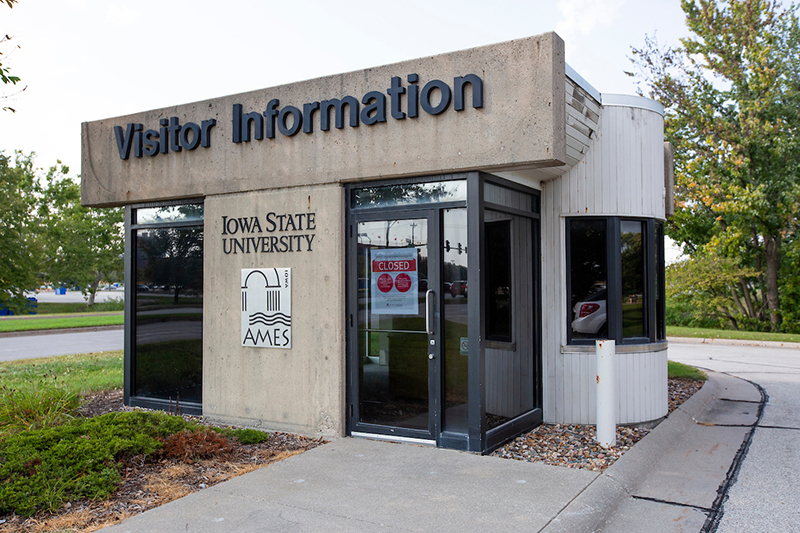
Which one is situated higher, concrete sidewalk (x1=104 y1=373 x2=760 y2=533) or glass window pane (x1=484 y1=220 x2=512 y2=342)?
glass window pane (x1=484 y1=220 x2=512 y2=342)

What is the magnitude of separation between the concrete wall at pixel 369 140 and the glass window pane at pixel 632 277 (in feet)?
7.08

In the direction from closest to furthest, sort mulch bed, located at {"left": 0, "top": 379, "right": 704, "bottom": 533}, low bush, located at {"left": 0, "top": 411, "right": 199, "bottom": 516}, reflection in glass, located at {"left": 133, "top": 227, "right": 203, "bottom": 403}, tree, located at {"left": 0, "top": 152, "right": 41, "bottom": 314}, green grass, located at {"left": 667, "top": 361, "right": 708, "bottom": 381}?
1. mulch bed, located at {"left": 0, "top": 379, "right": 704, "bottom": 533}
2. low bush, located at {"left": 0, "top": 411, "right": 199, "bottom": 516}
3. reflection in glass, located at {"left": 133, "top": 227, "right": 203, "bottom": 403}
4. green grass, located at {"left": 667, "top": 361, "right": 708, "bottom": 381}
5. tree, located at {"left": 0, "top": 152, "right": 41, "bottom": 314}

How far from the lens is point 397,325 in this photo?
22.0ft

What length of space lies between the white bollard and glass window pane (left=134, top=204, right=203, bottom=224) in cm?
544

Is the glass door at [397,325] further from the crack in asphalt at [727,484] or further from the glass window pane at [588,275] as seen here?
the crack in asphalt at [727,484]

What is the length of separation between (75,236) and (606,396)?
1553 inches

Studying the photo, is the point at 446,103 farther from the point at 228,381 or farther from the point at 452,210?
the point at 228,381

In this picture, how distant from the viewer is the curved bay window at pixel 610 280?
295 inches

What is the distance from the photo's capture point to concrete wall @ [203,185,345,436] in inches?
275

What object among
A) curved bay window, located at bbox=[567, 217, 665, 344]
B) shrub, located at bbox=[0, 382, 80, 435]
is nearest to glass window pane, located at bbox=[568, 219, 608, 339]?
curved bay window, located at bbox=[567, 217, 665, 344]

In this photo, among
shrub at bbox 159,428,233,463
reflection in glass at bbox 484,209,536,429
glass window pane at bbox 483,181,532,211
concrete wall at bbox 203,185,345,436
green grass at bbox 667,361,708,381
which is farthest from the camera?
green grass at bbox 667,361,708,381

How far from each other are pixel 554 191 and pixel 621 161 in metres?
0.89

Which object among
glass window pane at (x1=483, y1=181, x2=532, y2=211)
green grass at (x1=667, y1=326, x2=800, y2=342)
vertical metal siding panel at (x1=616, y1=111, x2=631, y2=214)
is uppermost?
vertical metal siding panel at (x1=616, y1=111, x2=631, y2=214)

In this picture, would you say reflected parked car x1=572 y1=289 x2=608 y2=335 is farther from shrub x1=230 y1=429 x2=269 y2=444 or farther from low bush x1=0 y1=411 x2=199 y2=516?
low bush x1=0 y1=411 x2=199 y2=516
